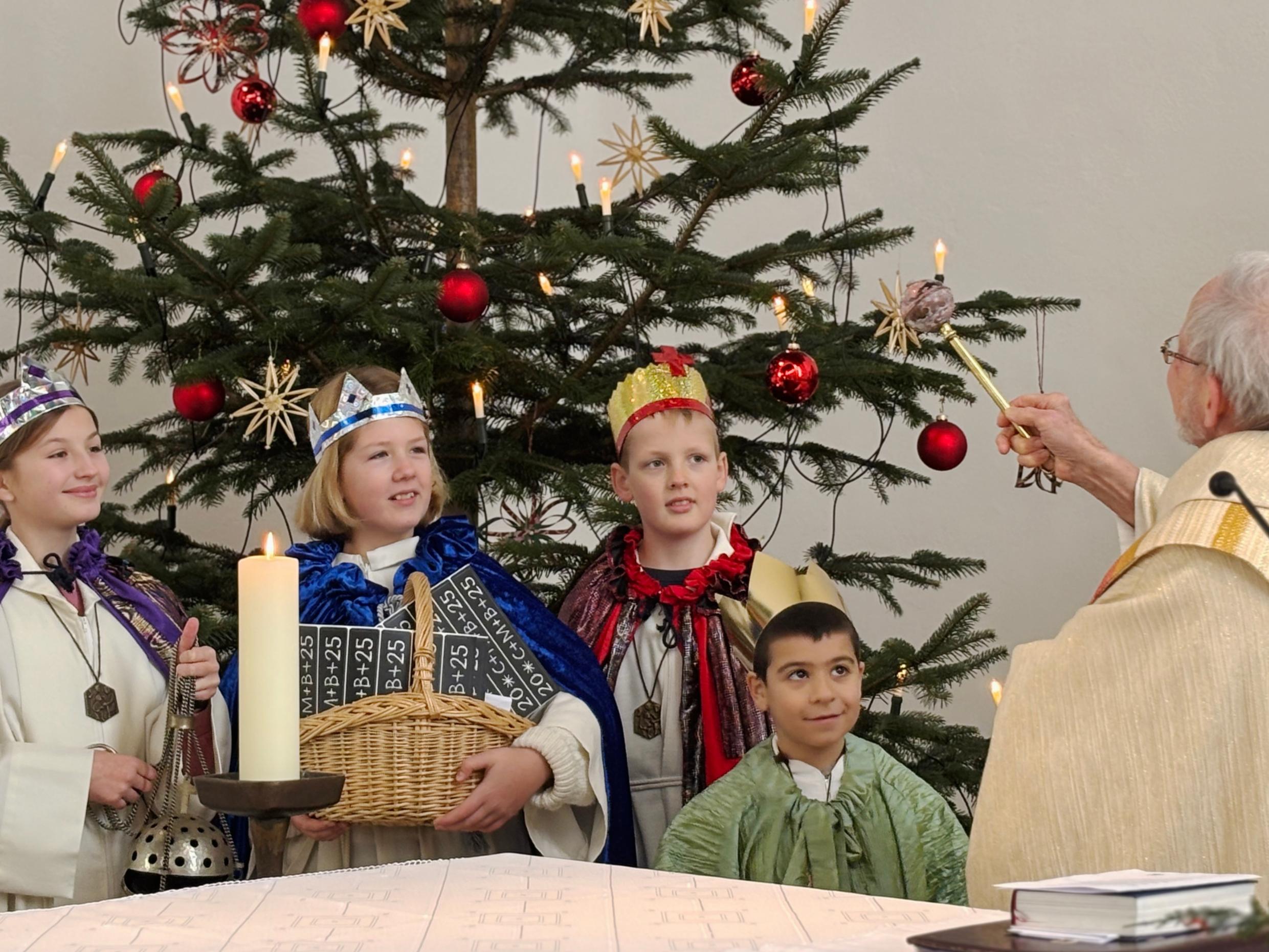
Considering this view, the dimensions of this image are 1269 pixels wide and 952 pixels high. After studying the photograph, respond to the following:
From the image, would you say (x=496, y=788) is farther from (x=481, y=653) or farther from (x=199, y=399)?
(x=199, y=399)

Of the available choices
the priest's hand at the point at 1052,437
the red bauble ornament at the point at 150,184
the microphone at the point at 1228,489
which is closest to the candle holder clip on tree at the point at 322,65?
the red bauble ornament at the point at 150,184

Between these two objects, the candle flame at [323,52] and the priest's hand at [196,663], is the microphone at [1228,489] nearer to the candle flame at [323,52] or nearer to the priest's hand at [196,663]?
the priest's hand at [196,663]

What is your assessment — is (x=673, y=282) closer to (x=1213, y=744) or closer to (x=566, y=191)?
(x=1213, y=744)

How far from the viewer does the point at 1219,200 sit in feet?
16.5

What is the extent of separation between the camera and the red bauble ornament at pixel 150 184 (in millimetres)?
2799

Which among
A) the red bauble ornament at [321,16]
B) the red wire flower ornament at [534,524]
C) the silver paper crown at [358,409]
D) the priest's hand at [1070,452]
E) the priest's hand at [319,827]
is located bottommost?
the priest's hand at [319,827]

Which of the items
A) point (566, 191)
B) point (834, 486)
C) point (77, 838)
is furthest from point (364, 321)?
point (566, 191)

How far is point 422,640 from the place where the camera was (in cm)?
236

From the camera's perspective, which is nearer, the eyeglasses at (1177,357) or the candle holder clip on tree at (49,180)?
the eyeglasses at (1177,357)

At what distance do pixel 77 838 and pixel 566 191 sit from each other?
4.39 meters

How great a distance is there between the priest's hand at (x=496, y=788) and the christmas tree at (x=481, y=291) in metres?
0.72

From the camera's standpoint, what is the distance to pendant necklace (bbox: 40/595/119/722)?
2693 mm

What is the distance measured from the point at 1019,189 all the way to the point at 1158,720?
3.91 meters

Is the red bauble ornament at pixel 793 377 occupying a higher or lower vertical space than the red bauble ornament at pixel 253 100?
lower
